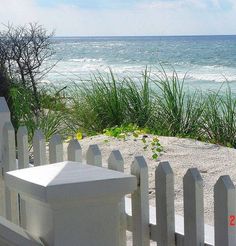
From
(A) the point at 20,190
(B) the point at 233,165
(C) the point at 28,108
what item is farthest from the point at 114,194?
(C) the point at 28,108

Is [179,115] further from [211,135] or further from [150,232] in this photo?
[150,232]

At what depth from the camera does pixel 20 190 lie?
6.56ft

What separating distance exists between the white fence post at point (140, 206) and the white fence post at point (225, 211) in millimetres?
329

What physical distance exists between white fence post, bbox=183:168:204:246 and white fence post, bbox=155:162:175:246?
8 centimetres

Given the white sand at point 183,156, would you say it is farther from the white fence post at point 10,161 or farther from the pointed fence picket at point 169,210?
the pointed fence picket at point 169,210

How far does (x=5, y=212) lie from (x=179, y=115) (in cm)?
479

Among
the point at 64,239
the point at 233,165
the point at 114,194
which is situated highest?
the point at 114,194

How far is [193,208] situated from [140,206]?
0.26 metres

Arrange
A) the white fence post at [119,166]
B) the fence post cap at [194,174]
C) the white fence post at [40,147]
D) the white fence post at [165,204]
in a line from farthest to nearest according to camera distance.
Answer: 1. the white fence post at [40,147]
2. the white fence post at [119,166]
3. the white fence post at [165,204]
4. the fence post cap at [194,174]

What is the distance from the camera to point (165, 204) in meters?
2.32

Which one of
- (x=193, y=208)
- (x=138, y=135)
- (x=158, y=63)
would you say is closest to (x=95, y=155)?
(x=193, y=208)

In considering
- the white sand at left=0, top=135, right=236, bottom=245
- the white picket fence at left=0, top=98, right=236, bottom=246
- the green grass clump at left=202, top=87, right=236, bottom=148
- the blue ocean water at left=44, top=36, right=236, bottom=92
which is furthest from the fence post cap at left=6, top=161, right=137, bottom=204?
the blue ocean water at left=44, top=36, right=236, bottom=92

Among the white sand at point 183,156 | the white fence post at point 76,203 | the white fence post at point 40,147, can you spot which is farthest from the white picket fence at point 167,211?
the white sand at point 183,156

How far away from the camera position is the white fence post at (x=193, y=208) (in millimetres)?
2203
